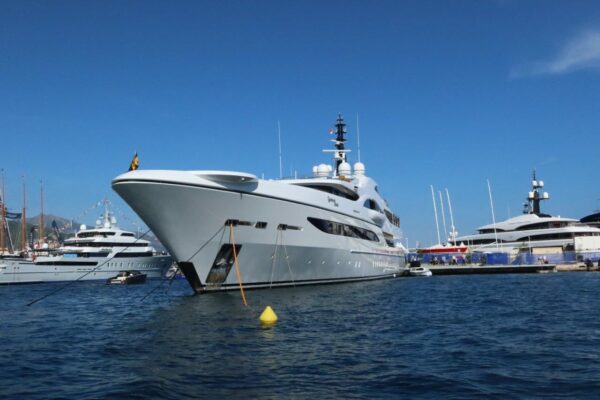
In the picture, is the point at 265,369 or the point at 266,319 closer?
the point at 265,369

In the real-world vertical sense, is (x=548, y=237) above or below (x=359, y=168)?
below

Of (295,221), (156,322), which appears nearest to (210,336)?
(156,322)

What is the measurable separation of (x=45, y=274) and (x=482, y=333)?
60023 millimetres

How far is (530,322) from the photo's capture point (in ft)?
53.6

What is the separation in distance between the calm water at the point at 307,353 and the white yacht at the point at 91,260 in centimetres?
4463

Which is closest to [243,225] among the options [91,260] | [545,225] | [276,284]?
[276,284]

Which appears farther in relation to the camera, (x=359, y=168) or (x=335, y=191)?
(x=359, y=168)

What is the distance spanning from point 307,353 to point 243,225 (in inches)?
555

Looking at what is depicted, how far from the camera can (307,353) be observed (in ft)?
A: 38.2

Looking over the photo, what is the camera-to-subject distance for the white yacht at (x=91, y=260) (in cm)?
6056

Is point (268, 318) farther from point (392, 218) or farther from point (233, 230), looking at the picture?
point (392, 218)

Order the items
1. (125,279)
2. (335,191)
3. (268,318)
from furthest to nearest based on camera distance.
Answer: (125,279), (335,191), (268,318)

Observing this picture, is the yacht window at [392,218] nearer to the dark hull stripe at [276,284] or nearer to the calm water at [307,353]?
the dark hull stripe at [276,284]

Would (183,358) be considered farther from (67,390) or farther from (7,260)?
(7,260)
